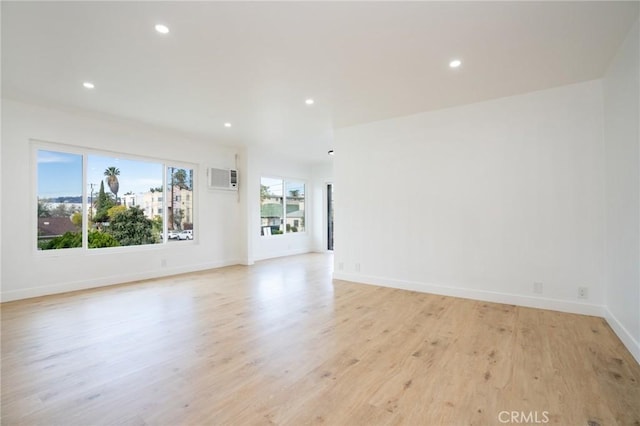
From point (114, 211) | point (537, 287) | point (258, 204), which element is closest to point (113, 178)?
point (114, 211)

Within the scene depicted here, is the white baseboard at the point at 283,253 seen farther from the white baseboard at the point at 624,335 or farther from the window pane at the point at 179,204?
the white baseboard at the point at 624,335

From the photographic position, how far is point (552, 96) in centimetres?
352

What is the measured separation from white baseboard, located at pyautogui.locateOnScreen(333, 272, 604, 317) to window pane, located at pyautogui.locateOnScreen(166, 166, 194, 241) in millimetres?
3458

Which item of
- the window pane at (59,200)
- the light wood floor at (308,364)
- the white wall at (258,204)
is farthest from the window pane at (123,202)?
the white wall at (258,204)

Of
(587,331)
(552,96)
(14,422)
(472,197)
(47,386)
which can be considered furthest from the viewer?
(472,197)

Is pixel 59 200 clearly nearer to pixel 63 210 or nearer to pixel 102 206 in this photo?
pixel 63 210

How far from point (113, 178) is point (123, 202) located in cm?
43

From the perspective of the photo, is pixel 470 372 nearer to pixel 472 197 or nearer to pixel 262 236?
pixel 472 197

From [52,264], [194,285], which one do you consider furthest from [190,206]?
[52,264]

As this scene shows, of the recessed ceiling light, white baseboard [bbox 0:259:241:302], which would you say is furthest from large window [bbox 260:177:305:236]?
the recessed ceiling light

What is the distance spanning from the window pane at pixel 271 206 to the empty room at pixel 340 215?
71.4 inches

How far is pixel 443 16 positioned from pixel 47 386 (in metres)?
3.88

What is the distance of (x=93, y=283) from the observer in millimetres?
4660

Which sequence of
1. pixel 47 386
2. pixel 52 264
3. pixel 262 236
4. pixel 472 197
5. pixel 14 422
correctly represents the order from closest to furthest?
pixel 14 422 → pixel 47 386 → pixel 472 197 → pixel 52 264 → pixel 262 236
